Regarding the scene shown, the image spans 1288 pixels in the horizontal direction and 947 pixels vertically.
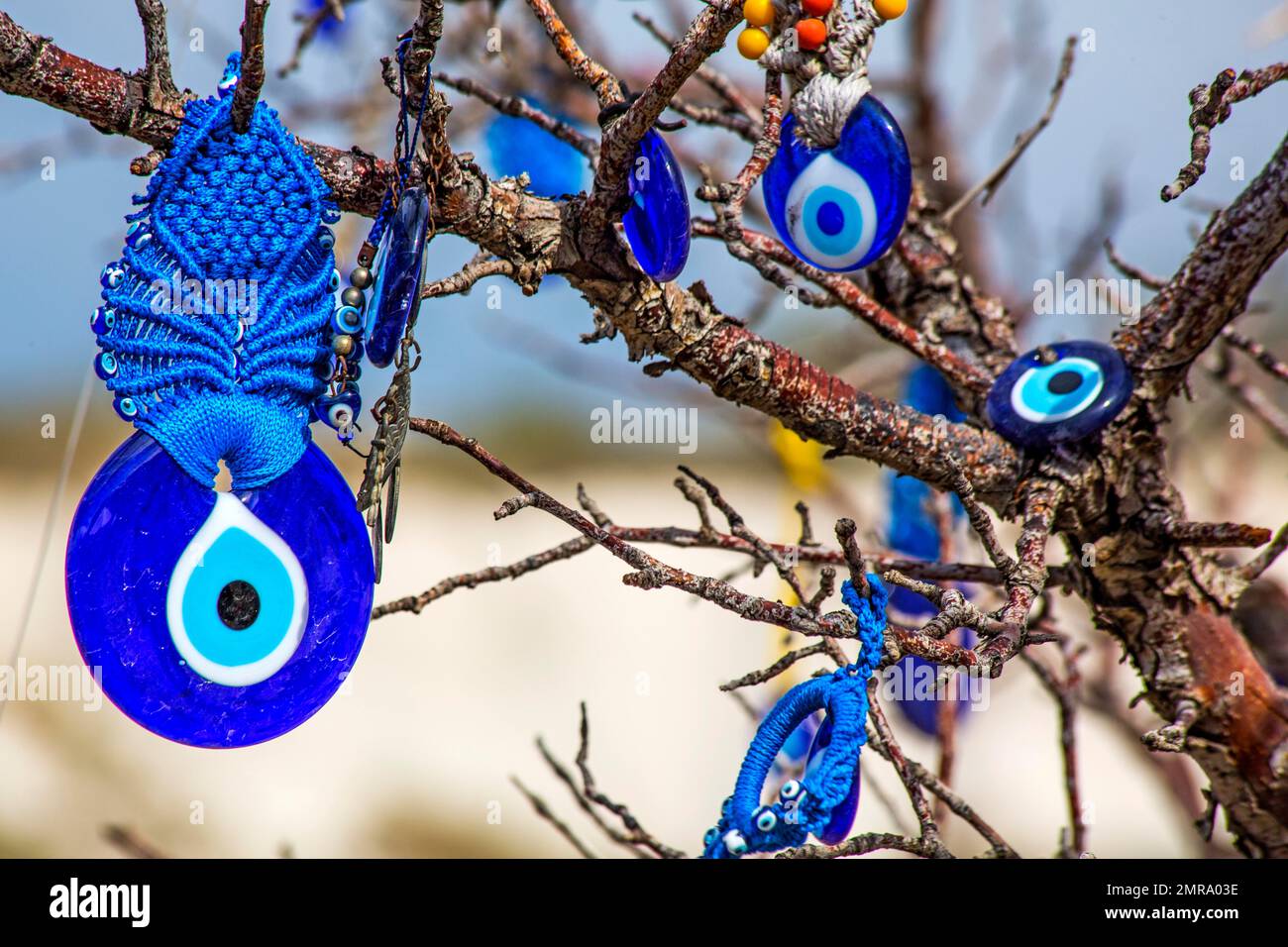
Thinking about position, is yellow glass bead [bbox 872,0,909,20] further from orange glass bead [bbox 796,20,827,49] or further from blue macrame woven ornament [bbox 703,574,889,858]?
blue macrame woven ornament [bbox 703,574,889,858]

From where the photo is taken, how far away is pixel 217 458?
86cm

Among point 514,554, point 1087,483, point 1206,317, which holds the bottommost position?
point 1087,483

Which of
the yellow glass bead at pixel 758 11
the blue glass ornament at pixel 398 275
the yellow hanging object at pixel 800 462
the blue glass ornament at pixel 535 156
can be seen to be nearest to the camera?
the blue glass ornament at pixel 398 275

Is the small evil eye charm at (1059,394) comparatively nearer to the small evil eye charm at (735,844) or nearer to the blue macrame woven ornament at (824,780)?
the blue macrame woven ornament at (824,780)

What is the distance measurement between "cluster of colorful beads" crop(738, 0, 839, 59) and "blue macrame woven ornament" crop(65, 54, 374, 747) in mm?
411

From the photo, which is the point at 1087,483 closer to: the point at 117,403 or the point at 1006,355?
the point at 1006,355

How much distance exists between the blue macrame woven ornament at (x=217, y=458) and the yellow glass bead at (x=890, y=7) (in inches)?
21.1

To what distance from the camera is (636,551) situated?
32.3 inches

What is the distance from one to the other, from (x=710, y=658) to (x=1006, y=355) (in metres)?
4.26

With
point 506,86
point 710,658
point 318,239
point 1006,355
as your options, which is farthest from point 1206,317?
point 710,658

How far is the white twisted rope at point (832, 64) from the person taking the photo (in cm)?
103

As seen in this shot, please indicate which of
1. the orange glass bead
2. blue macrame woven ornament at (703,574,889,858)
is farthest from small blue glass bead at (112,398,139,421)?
the orange glass bead

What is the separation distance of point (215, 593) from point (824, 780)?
0.49 meters

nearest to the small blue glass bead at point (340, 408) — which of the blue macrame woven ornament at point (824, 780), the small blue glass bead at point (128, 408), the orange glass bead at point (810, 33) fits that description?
the small blue glass bead at point (128, 408)
